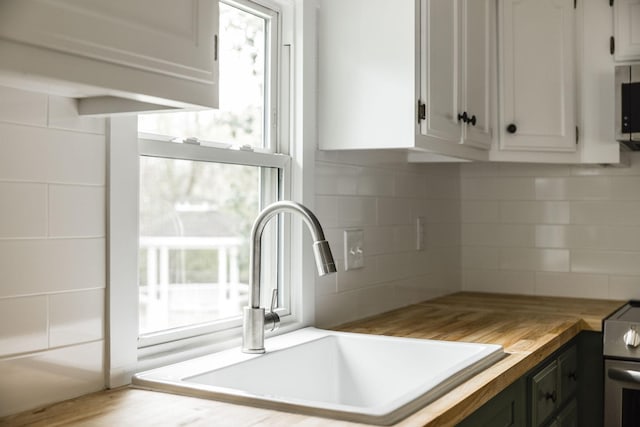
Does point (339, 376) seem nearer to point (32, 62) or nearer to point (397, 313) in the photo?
point (397, 313)

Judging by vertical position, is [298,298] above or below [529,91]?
below

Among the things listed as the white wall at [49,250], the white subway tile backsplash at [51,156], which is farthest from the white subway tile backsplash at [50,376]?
the white subway tile backsplash at [51,156]

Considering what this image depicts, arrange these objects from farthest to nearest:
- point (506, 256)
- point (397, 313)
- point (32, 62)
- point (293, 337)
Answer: point (506, 256) → point (397, 313) → point (293, 337) → point (32, 62)

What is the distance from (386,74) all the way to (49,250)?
1144 mm

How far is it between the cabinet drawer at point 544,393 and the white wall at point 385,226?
0.63 meters

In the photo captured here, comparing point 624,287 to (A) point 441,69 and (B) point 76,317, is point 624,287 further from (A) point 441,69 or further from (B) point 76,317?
(B) point 76,317

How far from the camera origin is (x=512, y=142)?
2.86 metres

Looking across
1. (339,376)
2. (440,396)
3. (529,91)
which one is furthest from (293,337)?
(529,91)

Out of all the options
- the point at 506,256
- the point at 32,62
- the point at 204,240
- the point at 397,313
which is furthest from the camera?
the point at 204,240

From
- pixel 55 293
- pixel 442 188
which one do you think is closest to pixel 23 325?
pixel 55 293

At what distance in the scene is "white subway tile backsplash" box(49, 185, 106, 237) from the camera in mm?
1404

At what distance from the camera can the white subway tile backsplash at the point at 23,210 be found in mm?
1305

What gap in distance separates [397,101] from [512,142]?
0.87 m

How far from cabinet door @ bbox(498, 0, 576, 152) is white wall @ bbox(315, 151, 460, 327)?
422 millimetres
